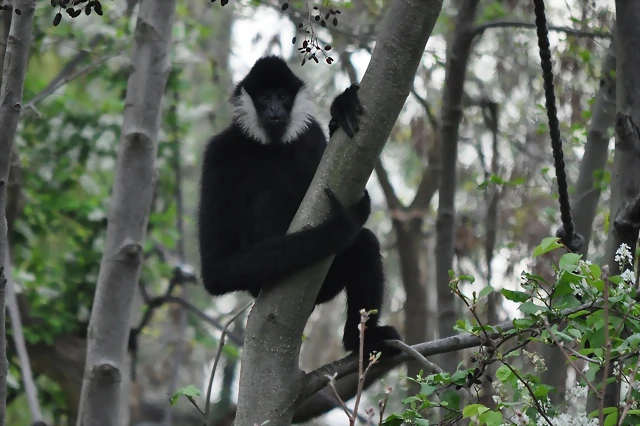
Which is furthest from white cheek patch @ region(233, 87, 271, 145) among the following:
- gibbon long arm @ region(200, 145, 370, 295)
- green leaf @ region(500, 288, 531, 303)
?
green leaf @ region(500, 288, 531, 303)

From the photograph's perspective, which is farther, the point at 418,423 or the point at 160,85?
the point at 160,85

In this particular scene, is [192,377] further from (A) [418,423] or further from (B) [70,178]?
(A) [418,423]

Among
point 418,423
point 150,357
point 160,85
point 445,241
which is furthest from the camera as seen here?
point 150,357

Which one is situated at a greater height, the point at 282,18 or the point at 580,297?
the point at 282,18

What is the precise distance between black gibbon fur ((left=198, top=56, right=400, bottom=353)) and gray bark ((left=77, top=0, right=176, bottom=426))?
1.21ft

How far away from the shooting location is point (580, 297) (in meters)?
2.55

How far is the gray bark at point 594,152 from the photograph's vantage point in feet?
16.1

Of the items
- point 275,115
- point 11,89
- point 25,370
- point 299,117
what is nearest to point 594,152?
point 299,117

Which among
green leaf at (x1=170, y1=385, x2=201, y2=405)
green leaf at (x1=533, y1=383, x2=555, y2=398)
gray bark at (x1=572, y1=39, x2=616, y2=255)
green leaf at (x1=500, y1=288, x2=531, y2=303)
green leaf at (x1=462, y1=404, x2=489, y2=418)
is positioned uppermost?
gray bark at (x1=572, y1=39, x2=616, y2=255)

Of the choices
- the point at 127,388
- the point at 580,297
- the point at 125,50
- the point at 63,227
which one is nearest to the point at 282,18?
the point at 125,50

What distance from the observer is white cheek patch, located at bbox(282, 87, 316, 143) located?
4609 mm

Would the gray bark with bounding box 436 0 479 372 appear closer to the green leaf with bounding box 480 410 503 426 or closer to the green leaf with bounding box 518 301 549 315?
the green leaf with bounding box 518 301 549 315

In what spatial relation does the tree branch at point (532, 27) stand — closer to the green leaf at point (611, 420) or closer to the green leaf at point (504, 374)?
the green leaf at point (504, 374)

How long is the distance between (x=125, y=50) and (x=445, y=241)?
305 centimetres
